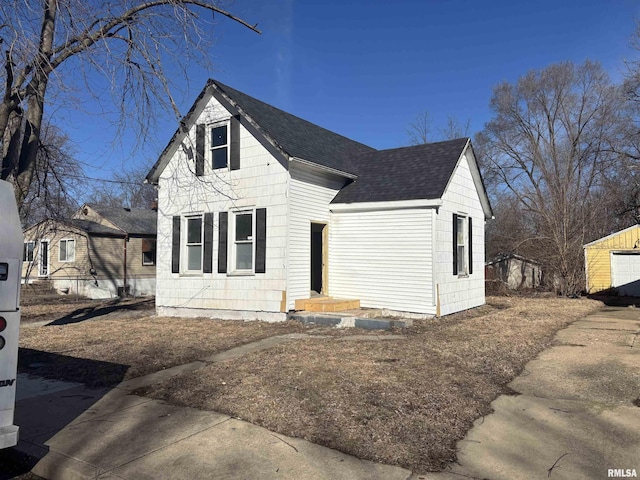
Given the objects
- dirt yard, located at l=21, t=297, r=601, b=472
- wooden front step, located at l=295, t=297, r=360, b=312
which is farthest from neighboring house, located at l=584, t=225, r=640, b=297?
wooden front step, located at l=295, t=297, r=360, b=312

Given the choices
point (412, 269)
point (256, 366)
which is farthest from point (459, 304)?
point (256, 366)

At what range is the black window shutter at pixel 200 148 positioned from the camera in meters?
13.4

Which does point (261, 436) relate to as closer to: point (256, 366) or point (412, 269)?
point (256, 366)

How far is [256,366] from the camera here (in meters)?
6.66

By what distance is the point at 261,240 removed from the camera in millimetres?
11898

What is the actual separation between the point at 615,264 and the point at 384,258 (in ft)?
46.4

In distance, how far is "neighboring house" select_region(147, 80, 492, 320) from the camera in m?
11.7

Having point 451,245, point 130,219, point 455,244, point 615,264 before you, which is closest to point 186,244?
point 451,245

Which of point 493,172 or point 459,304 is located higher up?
point 493,172

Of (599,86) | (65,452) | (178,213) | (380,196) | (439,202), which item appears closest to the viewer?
(65,452)

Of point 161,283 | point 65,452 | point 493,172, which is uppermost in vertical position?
point 493,172

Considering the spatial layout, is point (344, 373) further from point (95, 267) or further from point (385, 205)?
point (95, 267)

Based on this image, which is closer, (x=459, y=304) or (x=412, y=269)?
(x=412, y=269)

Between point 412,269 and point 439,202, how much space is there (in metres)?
1.89
